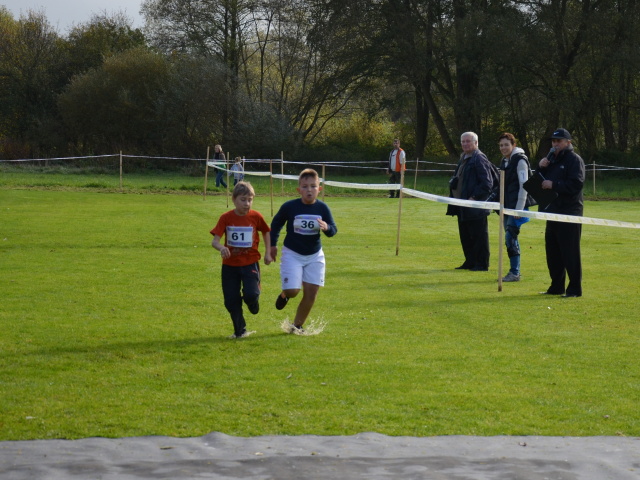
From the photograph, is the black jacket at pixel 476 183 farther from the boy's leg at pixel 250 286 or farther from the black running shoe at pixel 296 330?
the boy's leg at pixel 250 286

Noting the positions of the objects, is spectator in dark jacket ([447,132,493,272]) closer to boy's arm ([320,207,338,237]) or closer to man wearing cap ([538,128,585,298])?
man wearing cap ([538,128,585,298])

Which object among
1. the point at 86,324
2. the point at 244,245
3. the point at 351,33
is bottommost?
the point at 86,324

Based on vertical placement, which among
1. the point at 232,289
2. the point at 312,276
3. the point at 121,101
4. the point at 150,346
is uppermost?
the point at 121,101

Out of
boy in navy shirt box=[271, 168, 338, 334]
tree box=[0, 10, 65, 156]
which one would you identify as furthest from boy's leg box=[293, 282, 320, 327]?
tree box=[0, 10, 65, 156]

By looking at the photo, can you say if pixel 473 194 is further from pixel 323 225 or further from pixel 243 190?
pixel 243 190

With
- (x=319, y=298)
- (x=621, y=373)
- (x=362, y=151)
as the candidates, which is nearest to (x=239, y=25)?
(x=362, y=151)

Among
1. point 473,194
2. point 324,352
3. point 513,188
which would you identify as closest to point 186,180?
point 473,194

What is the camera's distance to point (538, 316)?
10.1 meters

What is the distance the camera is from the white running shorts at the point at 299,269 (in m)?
8.60

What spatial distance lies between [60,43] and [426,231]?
145 ft

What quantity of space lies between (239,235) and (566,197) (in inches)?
187

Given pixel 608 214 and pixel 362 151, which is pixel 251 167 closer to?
pixel 362 151

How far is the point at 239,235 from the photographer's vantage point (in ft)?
27.9

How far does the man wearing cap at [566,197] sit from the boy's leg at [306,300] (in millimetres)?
3931
